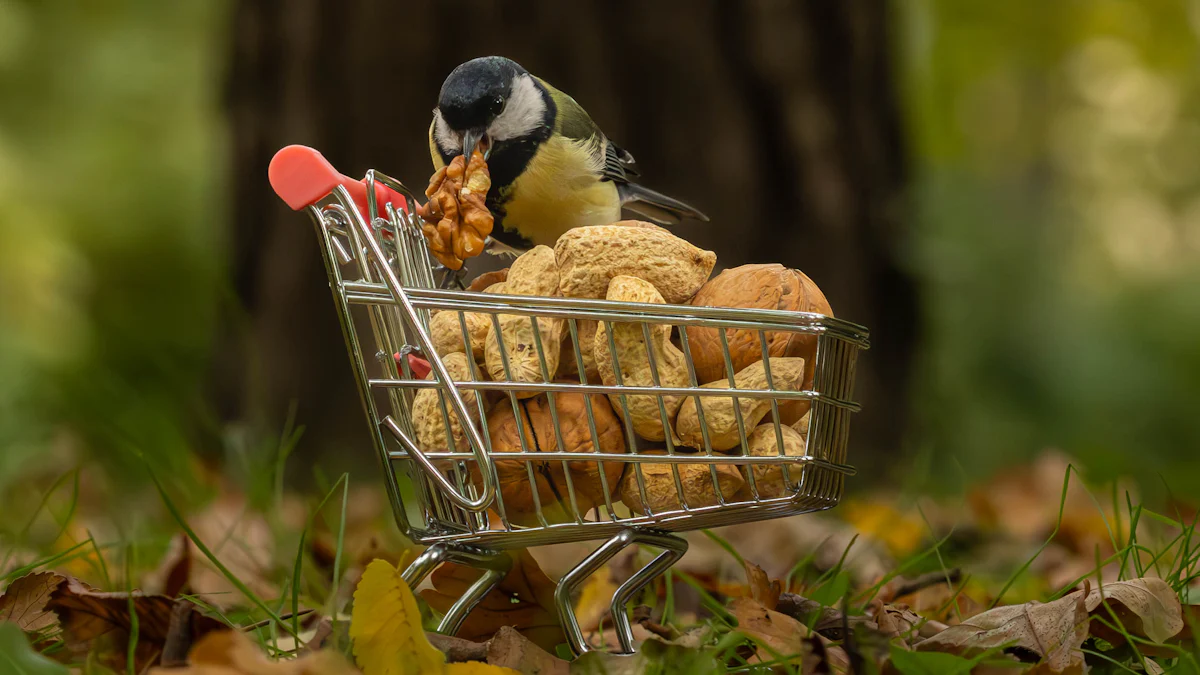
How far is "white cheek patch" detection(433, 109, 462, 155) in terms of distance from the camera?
1484 millimetres

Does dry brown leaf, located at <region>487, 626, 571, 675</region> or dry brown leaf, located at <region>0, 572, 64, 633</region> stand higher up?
dry brown leaf, located at <region>0, 572, 64, 633</region>

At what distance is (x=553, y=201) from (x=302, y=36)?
2.08 m

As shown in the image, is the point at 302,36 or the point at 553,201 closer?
the point at 553,201

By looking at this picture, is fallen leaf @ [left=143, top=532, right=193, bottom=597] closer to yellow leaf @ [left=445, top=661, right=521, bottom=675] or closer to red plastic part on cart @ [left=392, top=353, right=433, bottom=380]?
red plastic part on cart @ [left=392, top=353, right=433, bottom=380]

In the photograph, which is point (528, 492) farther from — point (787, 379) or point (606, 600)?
point (606, 600)

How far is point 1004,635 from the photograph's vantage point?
1.28 metres

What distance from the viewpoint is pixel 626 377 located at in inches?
50.6

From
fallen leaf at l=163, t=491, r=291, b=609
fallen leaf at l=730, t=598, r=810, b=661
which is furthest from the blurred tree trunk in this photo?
fallen leaf at l=730, t=598, r=810, b=661

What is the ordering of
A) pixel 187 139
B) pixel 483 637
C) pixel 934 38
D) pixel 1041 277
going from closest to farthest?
pixel 483 637
pixel 934 38
pixel 187 139
pixel 1041 277

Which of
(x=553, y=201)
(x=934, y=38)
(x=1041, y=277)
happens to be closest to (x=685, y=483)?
(x=553, y=201)

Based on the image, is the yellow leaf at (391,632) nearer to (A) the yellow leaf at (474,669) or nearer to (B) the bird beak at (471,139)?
(A) the yellow leaf at (474,669)

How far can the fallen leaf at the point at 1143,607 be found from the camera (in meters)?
1.32

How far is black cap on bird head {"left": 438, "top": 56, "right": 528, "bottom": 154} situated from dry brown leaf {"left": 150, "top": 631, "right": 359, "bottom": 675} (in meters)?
0.73

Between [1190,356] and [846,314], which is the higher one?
[846,314]
